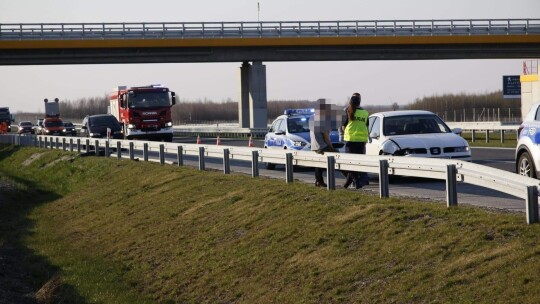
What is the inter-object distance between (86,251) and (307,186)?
4673mm

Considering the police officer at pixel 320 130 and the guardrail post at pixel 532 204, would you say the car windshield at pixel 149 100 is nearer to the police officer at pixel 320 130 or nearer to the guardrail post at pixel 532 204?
the police officer at pixel 320 130

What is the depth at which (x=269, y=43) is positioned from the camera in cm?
6556

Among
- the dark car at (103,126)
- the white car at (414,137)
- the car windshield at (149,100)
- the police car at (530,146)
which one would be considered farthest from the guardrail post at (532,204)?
the dark car at (103,126)

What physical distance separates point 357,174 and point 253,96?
170 ft

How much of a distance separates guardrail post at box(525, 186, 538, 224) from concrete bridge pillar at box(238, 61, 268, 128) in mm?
57641

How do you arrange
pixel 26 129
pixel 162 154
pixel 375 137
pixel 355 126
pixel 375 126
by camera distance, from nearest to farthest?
pixel 355 126, pixel 375 137, pixel 375 126, pixel 162 154, pixel 26 129

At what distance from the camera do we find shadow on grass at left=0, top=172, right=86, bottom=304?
16.2m

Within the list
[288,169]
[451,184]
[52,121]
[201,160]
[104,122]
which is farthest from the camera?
[52,121]

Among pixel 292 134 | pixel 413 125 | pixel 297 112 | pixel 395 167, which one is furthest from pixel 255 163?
pixel 297 112

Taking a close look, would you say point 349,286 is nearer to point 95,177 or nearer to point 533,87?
point 95,177

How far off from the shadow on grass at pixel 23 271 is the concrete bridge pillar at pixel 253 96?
132 feet

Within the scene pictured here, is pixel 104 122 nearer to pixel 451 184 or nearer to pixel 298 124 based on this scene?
pixel 298 124

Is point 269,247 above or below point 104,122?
below

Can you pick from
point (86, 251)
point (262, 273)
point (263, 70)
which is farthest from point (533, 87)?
point (262, 273)
